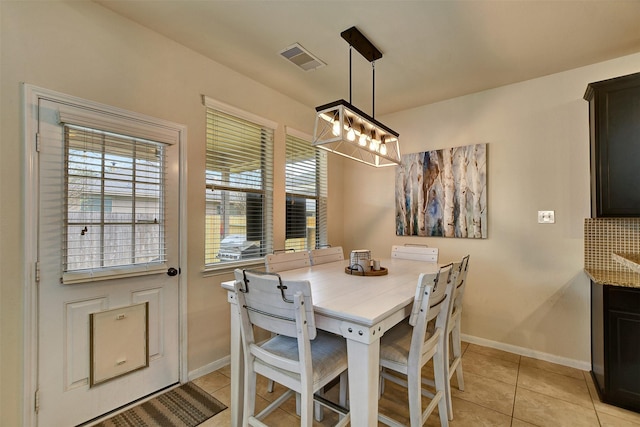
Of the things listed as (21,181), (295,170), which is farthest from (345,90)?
(21,181)

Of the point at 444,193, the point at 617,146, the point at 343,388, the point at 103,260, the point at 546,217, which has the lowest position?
the point at 343,388

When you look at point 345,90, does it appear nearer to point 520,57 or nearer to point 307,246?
point 520,57

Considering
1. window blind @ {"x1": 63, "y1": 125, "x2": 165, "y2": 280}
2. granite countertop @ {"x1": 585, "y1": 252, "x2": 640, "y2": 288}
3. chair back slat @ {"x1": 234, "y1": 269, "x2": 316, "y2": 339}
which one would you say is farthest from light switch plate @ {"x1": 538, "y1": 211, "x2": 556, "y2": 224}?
window blind @ {"x1": 63, "y1": 125, "x2": 165, "y2": 280}

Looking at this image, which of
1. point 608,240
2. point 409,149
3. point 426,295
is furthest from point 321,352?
point 409,149

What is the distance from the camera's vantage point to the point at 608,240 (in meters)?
2.45

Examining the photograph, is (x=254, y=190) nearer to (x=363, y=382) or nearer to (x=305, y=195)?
(x=305, y=195)

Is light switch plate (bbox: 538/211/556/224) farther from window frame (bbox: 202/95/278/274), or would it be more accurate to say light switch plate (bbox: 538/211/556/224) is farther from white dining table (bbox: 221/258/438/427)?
window frame (bbox: 202/95/278/274)

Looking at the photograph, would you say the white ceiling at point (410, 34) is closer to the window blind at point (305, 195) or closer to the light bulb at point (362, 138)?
the light bulb at point (362, 138)

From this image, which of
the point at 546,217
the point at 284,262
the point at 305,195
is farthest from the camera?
the point at 305,195

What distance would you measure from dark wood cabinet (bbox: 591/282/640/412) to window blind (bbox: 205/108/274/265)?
9.32 ft

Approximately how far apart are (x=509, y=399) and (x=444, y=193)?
6.48 feet

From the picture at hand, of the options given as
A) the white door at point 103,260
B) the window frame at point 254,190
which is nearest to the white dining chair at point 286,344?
the white door at point 103,260

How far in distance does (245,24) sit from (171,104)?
841 mm

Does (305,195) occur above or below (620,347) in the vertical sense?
above
